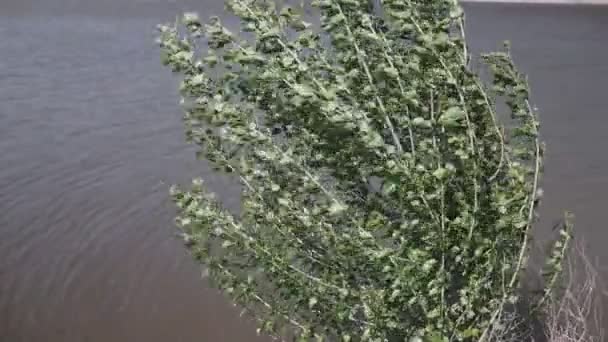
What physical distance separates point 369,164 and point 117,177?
202 inches

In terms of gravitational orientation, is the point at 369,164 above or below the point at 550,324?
above

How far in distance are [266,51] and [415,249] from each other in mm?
910

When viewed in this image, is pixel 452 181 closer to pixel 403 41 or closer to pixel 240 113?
pixel 403 41

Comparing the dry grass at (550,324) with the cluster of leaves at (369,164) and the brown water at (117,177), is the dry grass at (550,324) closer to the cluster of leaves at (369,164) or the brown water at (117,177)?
the cluster of leaves at (369,164)

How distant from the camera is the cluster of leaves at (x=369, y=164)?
242 centimetres

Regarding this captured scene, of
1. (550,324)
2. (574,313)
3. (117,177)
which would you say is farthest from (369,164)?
(117,177)

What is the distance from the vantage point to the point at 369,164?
8.43ft

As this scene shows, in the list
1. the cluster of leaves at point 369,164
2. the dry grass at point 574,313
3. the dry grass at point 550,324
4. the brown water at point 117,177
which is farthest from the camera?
the brown water at point 117,177

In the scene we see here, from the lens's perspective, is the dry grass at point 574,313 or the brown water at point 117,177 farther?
the brown water at point 117,177

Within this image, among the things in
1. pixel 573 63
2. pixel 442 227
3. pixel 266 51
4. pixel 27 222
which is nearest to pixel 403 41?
pixel 266 51

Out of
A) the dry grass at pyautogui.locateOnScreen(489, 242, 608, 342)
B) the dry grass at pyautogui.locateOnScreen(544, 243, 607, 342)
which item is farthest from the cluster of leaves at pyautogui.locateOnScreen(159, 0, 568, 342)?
the dry grass at pyautogui.locateOnScreen(544, 243, 607, 342)

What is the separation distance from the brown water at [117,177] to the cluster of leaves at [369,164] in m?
2.40

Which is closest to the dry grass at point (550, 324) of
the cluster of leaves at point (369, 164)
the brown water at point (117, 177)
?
the cluster of leaves at point (369, 164)

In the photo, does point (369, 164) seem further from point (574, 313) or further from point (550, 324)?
point (574, 313)
